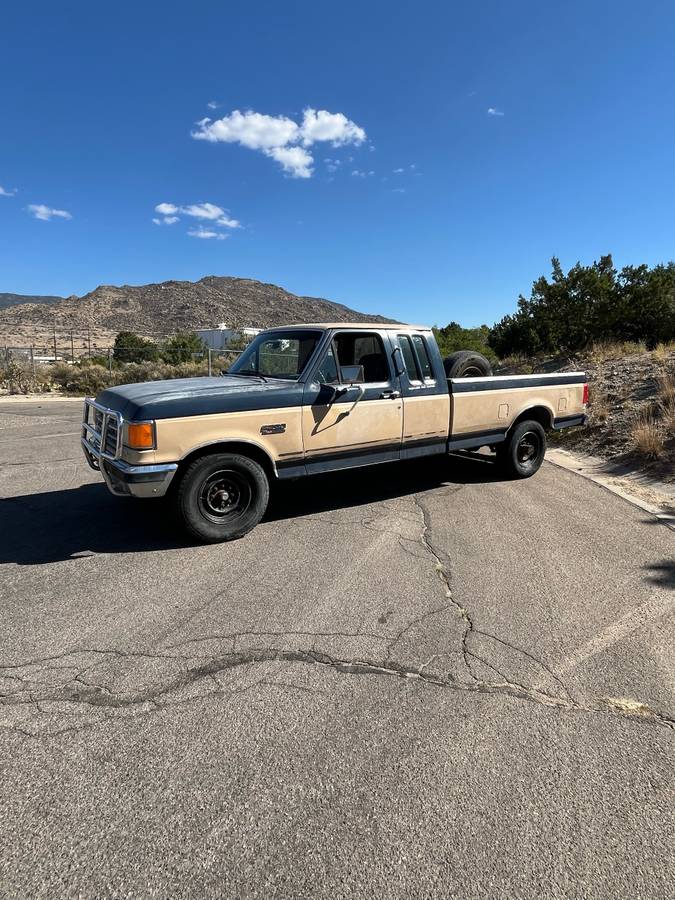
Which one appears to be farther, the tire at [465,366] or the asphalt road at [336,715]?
the tire at [465,366]

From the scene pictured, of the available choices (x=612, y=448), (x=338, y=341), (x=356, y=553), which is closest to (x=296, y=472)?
(x=356, y=553)

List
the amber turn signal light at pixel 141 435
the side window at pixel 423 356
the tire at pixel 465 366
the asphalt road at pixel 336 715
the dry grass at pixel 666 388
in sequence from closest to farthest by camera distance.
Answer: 1. the asphalt road at pixel 336 715
2. the amber turn signal light at pixel 141 435
3. the side window at pixel 423 356
4. the tire at pixel 465 366
5. the dry grass at pixel 666 388

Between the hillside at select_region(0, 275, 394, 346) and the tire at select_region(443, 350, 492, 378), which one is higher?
the hillside at select_region(0, 275, 394, 346)

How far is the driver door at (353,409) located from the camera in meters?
5.27

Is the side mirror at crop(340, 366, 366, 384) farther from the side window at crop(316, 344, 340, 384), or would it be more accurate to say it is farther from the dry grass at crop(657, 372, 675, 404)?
the dry grass at crop(657, 372, 675, 404)

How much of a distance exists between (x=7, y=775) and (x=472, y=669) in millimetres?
2297

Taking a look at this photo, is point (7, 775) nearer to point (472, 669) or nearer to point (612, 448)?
point (472, 669)

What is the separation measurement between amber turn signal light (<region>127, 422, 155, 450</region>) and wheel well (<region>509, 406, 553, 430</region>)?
4765mm

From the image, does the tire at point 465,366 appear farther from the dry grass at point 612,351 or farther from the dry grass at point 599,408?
the dry grass at point 612,351

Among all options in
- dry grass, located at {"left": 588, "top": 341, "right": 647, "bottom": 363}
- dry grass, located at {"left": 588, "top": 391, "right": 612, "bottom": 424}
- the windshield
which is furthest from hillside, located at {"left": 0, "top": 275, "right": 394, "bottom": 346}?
the windshield

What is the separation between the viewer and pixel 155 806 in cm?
206

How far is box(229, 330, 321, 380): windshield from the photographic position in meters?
5.60

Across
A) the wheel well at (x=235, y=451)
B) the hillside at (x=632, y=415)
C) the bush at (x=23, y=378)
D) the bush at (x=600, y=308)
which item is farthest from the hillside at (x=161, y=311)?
the wheel well at (x=235, y=451)

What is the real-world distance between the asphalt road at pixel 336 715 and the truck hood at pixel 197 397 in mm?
1250
